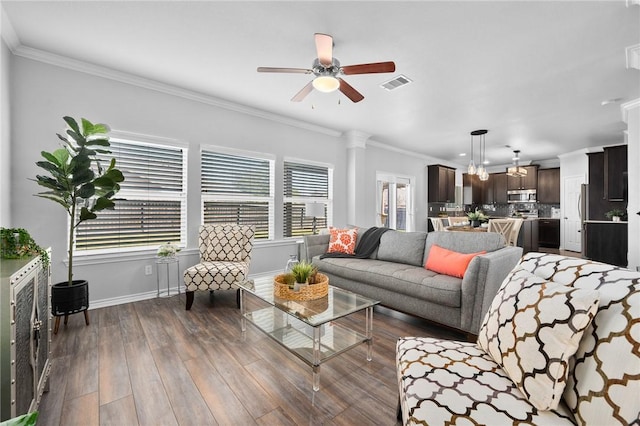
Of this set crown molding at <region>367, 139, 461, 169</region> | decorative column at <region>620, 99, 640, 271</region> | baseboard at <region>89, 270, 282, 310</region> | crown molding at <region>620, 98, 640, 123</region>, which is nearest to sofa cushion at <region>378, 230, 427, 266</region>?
baseboard at <region>89, 270, 282, 310</region>

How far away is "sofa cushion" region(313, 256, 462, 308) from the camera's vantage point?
2453mm

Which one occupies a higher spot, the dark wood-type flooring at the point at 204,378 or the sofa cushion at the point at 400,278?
the sofa cushion at the point at 400,278

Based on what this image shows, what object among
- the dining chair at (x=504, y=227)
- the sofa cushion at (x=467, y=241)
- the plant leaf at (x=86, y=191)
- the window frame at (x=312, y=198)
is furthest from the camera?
the dining chair at (x=504, y=227)

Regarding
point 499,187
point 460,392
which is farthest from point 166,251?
point 499,187

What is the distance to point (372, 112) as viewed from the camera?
177 inches

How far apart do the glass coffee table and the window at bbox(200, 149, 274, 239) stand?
6.47 ft

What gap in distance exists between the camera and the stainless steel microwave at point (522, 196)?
8.40m

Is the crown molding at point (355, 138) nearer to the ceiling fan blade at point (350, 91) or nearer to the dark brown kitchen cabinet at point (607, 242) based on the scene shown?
the ceiling fan blade at point (350, 91)

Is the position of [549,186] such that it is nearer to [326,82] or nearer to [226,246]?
[326,82]

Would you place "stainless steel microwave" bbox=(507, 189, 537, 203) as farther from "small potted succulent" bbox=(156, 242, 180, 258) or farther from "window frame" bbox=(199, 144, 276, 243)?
"small potted succulent" bbox=(156, 242, 180, 258)

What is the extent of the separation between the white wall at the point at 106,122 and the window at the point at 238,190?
6.4 inches

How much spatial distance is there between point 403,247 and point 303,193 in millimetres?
2306

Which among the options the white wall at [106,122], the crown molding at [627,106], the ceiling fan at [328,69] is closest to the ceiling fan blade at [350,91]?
the ceiling fan at [328,69]

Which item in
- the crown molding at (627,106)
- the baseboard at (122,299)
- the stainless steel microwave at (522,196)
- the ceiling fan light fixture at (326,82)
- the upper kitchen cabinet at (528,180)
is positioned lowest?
the baseboard at (122,299)
